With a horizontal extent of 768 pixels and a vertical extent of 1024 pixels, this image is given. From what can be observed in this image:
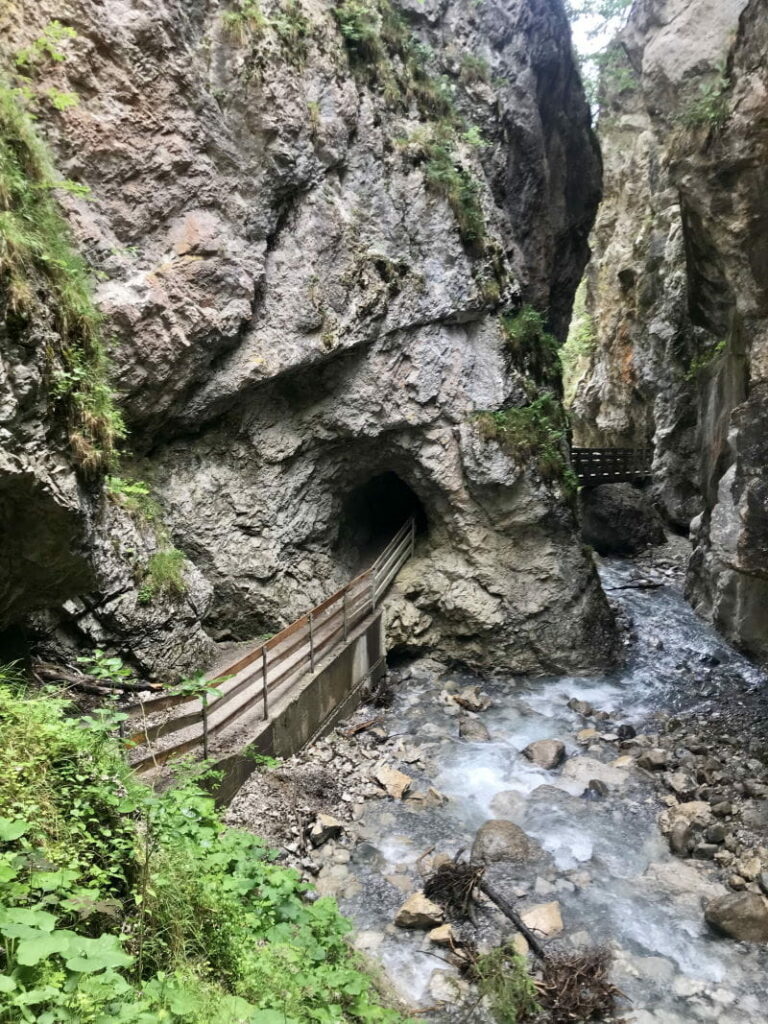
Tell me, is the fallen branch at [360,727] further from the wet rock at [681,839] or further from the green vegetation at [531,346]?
the green vegetation at [531,346]

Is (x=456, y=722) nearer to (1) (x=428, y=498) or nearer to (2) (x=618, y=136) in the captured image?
(1) (x=428, y=498)

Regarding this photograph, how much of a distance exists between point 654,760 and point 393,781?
3.68 m

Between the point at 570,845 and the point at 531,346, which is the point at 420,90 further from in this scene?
the point at 570,845

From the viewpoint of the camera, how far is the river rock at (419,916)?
5.71 meters

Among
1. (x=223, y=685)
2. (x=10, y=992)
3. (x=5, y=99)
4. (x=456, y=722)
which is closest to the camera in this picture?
(x=10, y=992)

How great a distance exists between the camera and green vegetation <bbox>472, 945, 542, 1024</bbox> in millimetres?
4836

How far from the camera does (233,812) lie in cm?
634

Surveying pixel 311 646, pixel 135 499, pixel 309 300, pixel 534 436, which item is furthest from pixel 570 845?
pixel 309 300

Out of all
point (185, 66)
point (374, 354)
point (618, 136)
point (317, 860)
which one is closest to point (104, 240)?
point (185, 66)

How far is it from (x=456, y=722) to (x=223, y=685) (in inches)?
173

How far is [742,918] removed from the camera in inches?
222

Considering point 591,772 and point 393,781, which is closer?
point 393,781

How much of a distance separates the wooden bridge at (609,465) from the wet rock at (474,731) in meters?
11.6

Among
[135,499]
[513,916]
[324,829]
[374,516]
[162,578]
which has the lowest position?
[513,916]
